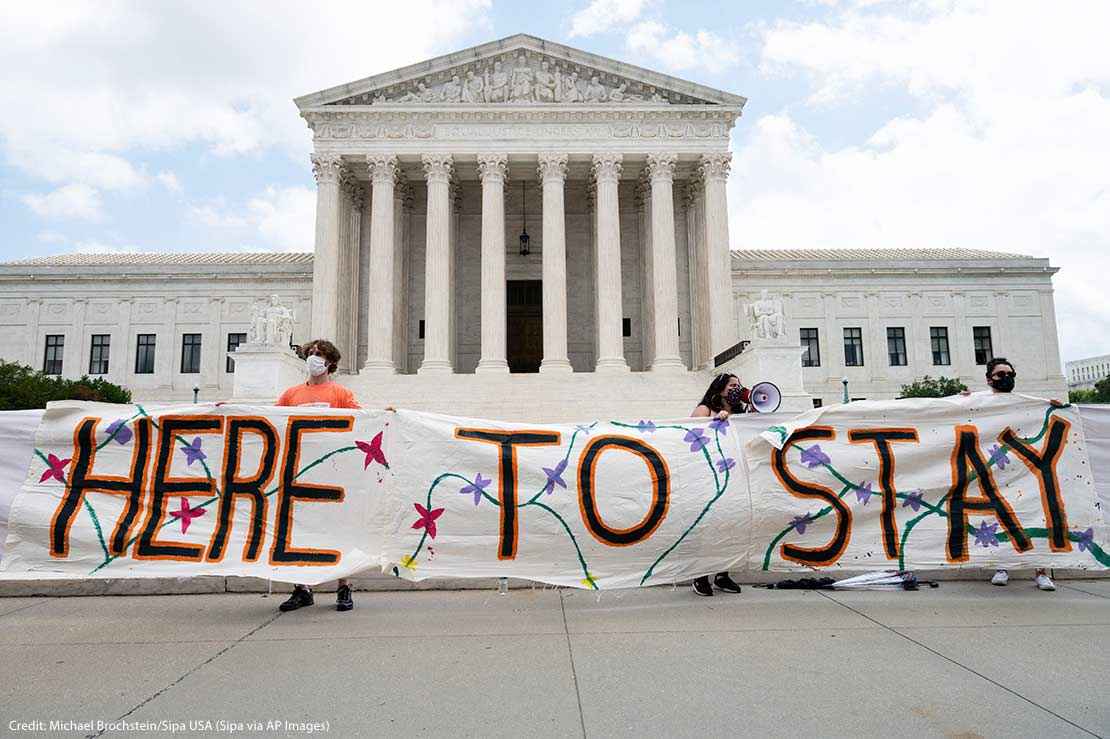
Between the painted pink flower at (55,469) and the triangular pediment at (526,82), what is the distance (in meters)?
26.6

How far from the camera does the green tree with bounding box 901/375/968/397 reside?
114ft

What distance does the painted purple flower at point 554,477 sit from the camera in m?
6.57

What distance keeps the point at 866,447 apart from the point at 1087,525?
7.35 feet

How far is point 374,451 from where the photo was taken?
22.0 ft

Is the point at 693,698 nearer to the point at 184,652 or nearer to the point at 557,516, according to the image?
the point at 557,516

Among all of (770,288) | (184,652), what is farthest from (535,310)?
(184,652)

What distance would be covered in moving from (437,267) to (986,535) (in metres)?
25.0

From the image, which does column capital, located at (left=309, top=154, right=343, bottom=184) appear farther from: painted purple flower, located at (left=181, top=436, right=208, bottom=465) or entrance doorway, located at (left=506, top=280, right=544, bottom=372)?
painted purple flower, located at (left=181, top=436, right=208, bottom=465)

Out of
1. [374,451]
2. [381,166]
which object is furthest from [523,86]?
[374,451]

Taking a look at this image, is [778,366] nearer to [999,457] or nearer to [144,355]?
[999,457]

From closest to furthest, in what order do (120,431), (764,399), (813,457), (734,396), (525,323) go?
(120,431), (813,457), (734,396), (764,399), (525,323)

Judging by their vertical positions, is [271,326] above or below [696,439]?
above

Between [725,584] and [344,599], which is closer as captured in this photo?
[344,599]

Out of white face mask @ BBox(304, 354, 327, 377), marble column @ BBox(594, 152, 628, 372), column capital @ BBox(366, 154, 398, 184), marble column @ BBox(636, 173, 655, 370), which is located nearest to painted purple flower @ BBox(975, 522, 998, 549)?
white face mask @ BBox(304, 354, 327, 377)
